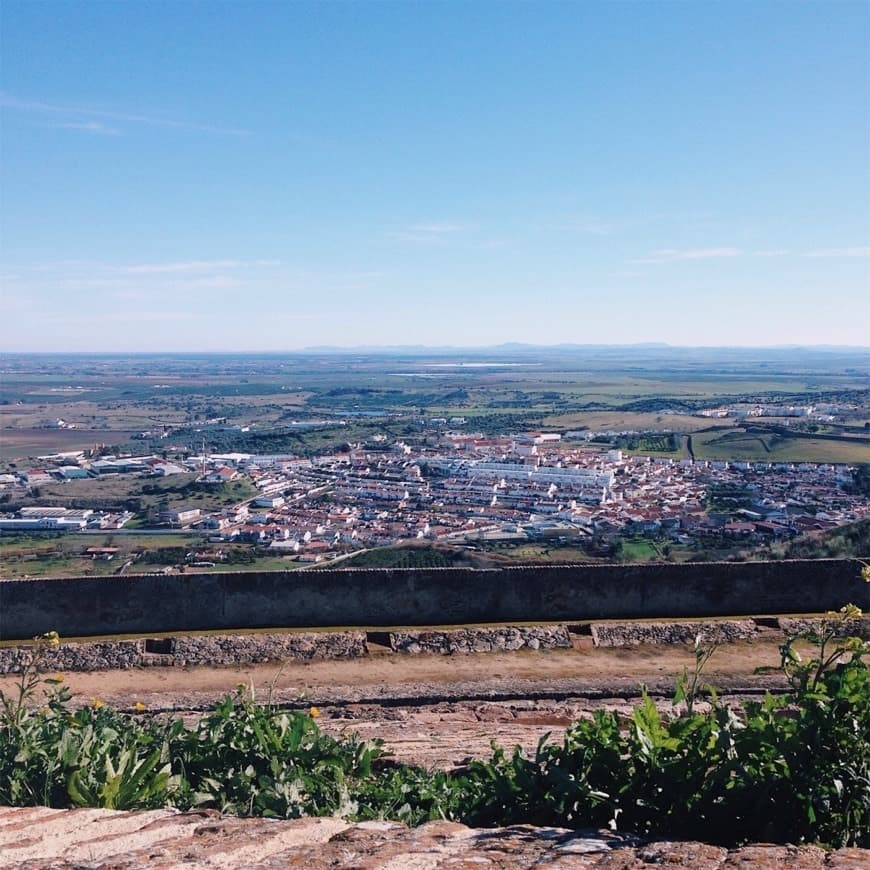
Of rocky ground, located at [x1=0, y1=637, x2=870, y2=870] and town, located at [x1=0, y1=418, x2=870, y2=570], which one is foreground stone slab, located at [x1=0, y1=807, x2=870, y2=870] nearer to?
rocky ground, located at [x1=0, y1=637, x2=870, y2=870]

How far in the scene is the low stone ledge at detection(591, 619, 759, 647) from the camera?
36.0 feet

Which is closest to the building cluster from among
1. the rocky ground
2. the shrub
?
the rocky ground

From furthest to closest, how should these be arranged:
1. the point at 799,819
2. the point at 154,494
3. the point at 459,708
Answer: the point at 154,494 → the point at 459,708 → the point at 799,819

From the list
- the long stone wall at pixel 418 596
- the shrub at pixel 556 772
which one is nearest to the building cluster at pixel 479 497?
the long stone wall at pixel 418 596

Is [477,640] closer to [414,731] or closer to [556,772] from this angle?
[414,731]

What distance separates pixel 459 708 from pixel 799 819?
16.1ft

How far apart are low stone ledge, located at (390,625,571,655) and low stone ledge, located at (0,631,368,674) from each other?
56 centimetres

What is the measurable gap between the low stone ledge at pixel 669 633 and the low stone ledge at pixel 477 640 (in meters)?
0.53

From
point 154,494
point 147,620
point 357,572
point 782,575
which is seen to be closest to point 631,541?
point 782,575

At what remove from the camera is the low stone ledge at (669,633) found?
1097cm

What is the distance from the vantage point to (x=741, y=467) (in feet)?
111

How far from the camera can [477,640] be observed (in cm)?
1089

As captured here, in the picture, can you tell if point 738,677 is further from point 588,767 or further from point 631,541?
point 631,541

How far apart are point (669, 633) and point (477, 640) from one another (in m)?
2.55
